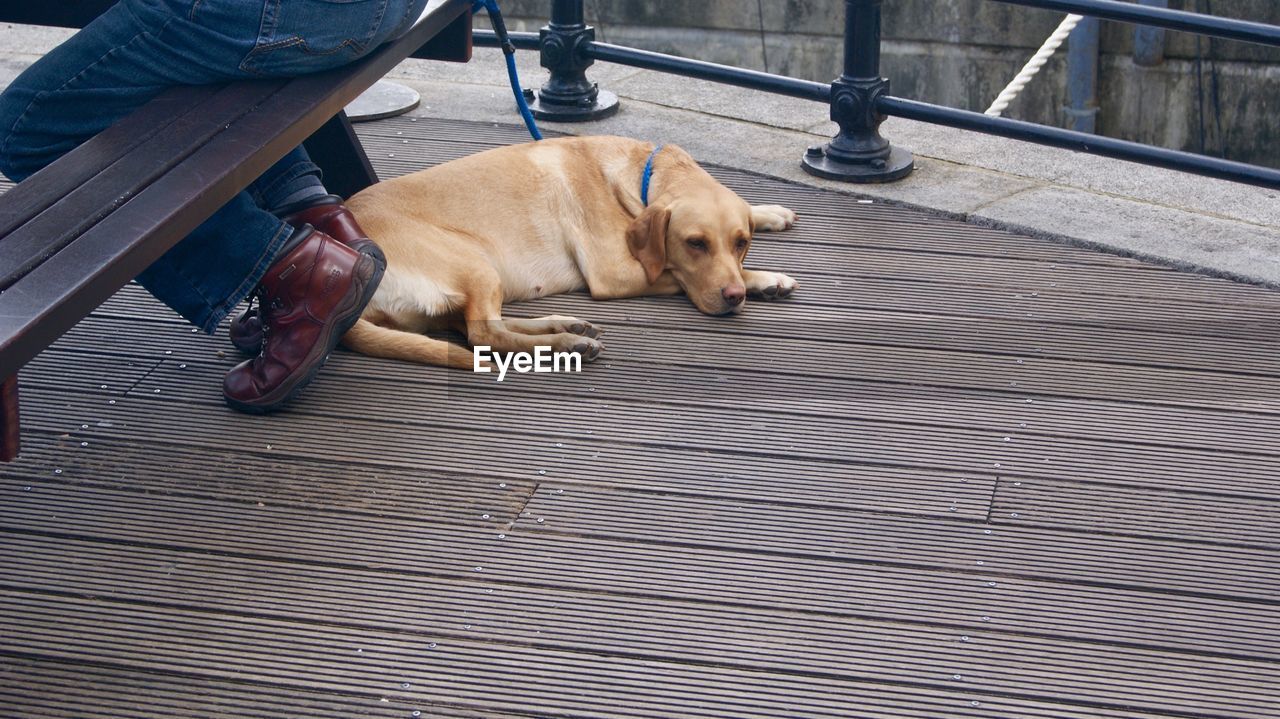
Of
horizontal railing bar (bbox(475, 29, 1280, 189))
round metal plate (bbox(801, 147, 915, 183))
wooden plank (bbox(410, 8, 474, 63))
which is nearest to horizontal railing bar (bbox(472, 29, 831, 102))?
horizontal railing bar (bbox(475, 29, 1280, 189))

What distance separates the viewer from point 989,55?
7.90 metres

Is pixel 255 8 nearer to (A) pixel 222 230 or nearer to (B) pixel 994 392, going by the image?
(A) pixel 222 230

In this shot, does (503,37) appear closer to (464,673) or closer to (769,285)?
(769,285)

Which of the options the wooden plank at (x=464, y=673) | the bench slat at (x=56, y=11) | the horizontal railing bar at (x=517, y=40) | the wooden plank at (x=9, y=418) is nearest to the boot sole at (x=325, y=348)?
the wooden plank at (x=464, y=673)

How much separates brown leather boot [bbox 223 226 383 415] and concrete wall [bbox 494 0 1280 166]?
5.59m

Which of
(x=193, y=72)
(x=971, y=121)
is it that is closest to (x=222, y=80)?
(x=193, y=72)

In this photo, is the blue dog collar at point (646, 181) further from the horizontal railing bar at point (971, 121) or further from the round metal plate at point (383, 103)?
the round metal plate at point (383, 103)

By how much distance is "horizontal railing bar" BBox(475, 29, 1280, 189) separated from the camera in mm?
3576

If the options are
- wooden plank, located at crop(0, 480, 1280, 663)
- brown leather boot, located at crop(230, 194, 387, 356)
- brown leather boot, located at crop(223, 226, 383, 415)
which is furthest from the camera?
brown leather boot, located at crop(230, 194, 387, 356)

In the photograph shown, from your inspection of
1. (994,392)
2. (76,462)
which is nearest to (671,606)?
(994,392)

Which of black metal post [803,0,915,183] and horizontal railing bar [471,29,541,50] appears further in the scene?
horizontal railing bar [471,29,541,50]

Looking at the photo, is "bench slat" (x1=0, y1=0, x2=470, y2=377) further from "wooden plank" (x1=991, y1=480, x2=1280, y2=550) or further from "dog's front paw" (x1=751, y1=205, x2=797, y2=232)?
"wooden plank" (x1=991, y1=480, x2=1280, y2=550)

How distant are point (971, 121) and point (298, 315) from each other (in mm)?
2131

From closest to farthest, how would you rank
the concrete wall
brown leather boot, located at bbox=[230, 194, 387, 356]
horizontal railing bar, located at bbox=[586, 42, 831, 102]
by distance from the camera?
brown leather boot, located at bbox=[230, 194, 387, 356], horizontal railing bar, located at bbox=[586, 42, 831, 102], the concrete wall
